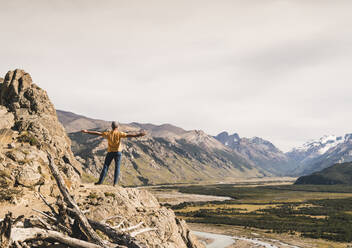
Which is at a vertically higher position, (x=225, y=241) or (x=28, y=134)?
(x=28, y=134)

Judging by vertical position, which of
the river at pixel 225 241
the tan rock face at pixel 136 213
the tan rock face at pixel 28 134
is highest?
the tan rock face at pixel 28 134

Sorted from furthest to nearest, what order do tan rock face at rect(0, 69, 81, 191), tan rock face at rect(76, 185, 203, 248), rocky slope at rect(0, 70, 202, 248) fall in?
tan rock face at rect(0, 69, 81, 191) → rocky slope at rect(0, 70, 202, 248) → tan rock face at rect(76, 185, 203, 248)

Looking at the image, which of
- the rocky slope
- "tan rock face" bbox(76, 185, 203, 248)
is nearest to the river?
the rocky slope

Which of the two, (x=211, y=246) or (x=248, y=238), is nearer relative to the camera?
(x=211, y=246)

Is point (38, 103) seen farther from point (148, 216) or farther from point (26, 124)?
point (148, 216)

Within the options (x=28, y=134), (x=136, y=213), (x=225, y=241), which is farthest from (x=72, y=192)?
(x=225, y=241)

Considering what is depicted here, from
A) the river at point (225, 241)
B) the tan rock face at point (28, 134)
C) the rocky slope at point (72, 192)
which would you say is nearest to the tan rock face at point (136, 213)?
the rocky slope at point (72, 192)

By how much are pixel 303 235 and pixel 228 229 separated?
79.6ft

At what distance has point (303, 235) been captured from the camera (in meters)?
93.7

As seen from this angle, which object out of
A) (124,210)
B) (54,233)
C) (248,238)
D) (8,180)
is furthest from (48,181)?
(248,238)

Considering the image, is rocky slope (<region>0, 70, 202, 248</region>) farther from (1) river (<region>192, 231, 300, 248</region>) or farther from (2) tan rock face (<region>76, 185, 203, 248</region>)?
(1) river (<region>192, 231, 300, 248</region>)

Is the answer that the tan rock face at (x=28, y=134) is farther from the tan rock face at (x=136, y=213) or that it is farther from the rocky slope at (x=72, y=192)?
the tan rock face at (x=136, y=213)

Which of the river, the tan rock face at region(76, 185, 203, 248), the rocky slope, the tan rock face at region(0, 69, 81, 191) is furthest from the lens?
the river

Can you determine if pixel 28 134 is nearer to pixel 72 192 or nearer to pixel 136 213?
pixel 72 192
